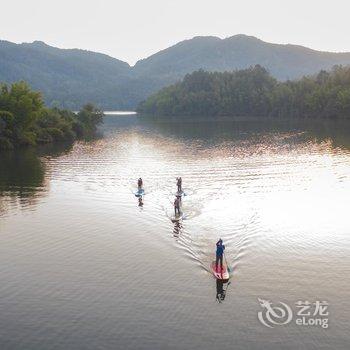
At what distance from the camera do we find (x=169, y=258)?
40812 mm

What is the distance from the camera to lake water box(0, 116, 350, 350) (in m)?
28.2

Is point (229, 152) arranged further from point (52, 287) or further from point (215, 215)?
point (52, 287)

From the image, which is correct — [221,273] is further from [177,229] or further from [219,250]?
[177,229]

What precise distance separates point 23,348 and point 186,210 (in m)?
34.0

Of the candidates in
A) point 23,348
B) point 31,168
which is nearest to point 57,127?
point 31,168

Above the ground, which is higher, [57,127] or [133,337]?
[57,127]

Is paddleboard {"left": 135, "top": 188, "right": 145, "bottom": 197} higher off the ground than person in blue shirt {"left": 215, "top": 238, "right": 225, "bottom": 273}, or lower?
lower

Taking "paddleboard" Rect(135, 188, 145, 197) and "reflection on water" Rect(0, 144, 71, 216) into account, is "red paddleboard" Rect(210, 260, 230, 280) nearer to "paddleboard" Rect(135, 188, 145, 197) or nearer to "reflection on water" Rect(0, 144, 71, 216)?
"paddleboard" Rect(135, 188, 145, 197)

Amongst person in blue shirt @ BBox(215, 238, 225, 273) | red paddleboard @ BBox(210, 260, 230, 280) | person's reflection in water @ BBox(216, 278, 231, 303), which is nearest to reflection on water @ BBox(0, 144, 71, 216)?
person in blue shirt @ BBox(215, 238, 225, 273)

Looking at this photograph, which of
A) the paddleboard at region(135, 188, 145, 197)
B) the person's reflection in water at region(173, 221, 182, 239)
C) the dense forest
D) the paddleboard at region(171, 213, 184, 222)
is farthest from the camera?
the dense forest

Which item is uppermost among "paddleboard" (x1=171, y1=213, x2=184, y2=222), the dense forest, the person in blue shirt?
Result: the dense forest

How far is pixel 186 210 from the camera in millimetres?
58375

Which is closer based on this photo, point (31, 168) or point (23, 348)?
point (23, 348)

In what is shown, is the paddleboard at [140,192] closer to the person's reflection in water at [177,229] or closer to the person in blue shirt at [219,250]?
the person's reflection in water at [177,229]
